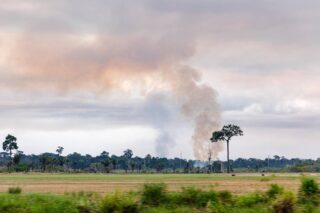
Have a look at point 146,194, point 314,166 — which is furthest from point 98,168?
point 146,194

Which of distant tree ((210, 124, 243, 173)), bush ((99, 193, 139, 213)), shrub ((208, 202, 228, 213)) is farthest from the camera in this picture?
distant tree ((210, 124, 243, 173))

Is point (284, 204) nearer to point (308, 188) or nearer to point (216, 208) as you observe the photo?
point (216, 208)

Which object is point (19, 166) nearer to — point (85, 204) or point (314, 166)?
point (314, 166)

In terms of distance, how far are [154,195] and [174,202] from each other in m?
0.99

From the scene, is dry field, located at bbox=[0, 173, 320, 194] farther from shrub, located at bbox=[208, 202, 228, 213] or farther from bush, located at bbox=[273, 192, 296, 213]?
bush, located at bbox=[273, 192, 296, 213]

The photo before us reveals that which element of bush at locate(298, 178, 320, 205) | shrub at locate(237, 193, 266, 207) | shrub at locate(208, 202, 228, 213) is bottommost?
shrub at locate(208, 202, 228, 213)

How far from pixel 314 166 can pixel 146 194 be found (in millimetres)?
154773

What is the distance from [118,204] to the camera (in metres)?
23.6

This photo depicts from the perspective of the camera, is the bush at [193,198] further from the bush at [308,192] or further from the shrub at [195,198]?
the bush at [308,192]

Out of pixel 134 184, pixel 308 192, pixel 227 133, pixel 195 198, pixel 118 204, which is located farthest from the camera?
pixel 227 133

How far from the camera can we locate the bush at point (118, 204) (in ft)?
77.2

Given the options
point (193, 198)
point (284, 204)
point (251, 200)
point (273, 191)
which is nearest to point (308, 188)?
point (273, 191)

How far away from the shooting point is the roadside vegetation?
77.6 feet

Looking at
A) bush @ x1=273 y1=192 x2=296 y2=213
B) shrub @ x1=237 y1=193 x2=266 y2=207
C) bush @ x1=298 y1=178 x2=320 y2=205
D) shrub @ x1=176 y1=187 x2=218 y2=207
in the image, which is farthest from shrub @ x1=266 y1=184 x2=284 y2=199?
bush @ x1=273 y1=192 x2=296 y2=213
